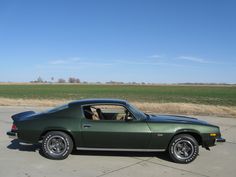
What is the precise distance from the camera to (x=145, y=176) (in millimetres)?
5004

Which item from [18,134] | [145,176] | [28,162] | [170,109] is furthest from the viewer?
[170,109]

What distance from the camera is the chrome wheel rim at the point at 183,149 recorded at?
5945 mm

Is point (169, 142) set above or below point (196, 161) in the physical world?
above

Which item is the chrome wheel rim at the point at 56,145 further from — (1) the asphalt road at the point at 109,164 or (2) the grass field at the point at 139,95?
(2) the grass field at the point at 139,95

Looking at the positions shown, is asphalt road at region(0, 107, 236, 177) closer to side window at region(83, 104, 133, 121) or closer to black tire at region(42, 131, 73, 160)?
black tire at region(42, 131, 73, 160)

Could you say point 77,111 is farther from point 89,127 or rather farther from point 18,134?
point 18,134

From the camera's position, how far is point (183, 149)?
5.98 meters

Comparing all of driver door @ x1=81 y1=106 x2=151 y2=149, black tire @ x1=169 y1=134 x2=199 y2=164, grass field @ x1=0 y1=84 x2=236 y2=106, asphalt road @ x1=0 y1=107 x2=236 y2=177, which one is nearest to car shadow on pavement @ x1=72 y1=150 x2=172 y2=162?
asphalt road @ x1=0 y1=107 x2=236 y2=177

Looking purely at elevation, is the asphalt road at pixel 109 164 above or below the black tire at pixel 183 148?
below

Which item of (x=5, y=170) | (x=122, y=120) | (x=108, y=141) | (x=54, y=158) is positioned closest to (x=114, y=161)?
(x=108, y=141)

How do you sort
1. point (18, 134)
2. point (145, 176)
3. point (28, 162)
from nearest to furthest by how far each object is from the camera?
point (145, 176), point (28, 162), point (18, 134)

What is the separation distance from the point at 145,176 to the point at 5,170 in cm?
245

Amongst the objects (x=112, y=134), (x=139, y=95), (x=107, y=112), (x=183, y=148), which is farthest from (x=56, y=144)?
(x=139, y=95)

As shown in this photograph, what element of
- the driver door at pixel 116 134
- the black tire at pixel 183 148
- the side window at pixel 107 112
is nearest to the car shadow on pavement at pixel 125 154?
the black tire at pixel 183 148
